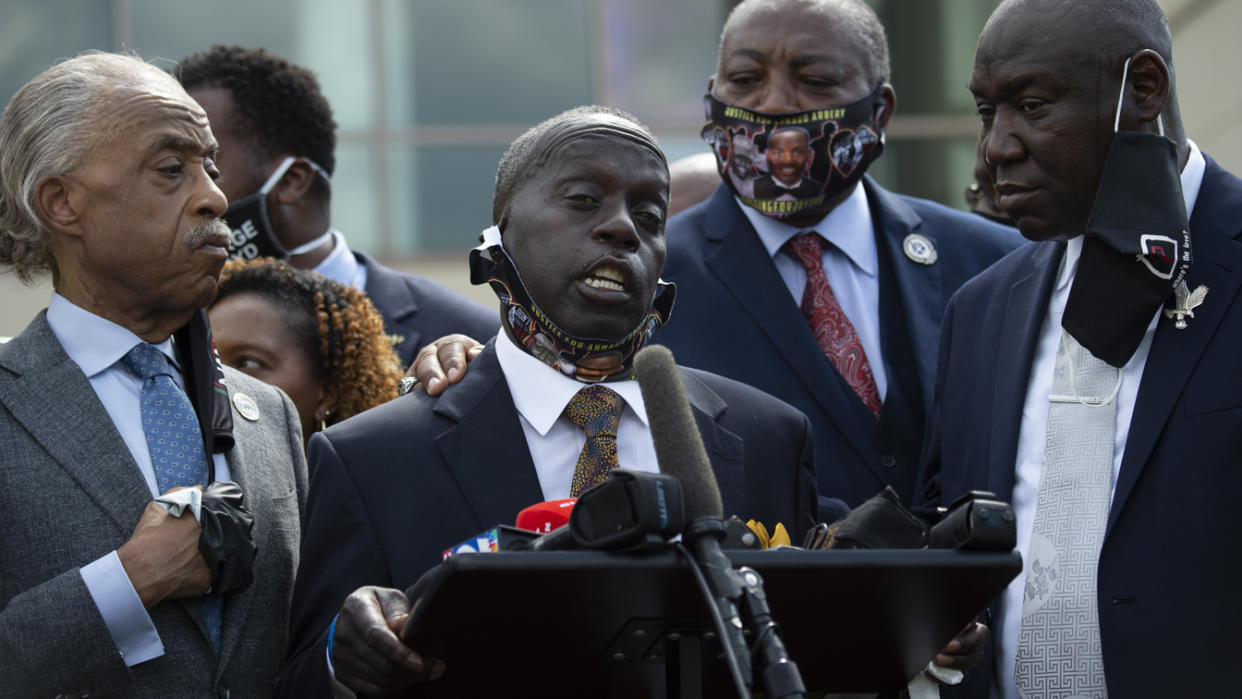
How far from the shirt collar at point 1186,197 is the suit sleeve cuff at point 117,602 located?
2.38m

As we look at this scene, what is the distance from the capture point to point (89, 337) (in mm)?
3871

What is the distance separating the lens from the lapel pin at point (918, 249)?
17.3 ft

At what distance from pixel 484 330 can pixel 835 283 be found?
47.8 inches

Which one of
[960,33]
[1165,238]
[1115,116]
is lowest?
[960,33]

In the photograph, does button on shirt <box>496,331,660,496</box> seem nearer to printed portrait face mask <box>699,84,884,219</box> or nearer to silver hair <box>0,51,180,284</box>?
silver hair <box>0,51,180,284</box>

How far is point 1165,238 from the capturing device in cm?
397

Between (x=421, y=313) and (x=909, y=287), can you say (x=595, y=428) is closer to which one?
(x=909, y=287)

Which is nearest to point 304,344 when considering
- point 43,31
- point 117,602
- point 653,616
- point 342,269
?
point 342,269

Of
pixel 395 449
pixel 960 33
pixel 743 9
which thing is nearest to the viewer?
pixel 395 449

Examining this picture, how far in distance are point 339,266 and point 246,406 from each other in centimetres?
187

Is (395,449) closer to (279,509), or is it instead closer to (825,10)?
(279,509)

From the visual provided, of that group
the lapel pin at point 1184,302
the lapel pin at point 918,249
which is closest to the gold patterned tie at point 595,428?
the lapel pin at point 1184,302

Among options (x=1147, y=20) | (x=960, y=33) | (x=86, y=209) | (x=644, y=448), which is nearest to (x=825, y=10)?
(x=1147, y=20)

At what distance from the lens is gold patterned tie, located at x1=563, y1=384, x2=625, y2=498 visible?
3.66 m
